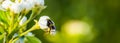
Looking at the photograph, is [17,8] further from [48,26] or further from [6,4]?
[48,26]

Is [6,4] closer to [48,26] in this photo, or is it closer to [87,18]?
[48,26]

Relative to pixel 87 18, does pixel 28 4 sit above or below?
below

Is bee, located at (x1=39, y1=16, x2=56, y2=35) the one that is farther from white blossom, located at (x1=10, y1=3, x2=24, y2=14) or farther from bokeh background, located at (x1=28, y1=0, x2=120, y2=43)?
bokeh background, located at (x1=28, y1=0, x2=120, y2=43)

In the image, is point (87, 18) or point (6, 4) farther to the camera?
point (87, 18)

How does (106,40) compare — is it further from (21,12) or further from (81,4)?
(21,12)

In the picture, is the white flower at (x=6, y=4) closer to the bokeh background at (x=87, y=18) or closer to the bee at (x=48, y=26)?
the bee at (x=48, y=26)

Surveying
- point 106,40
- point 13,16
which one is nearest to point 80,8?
point 106,40

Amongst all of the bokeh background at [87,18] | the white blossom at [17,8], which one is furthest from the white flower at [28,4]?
the bokeh background at [87,18]

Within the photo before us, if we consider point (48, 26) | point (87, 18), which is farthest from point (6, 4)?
point (87, 18)
